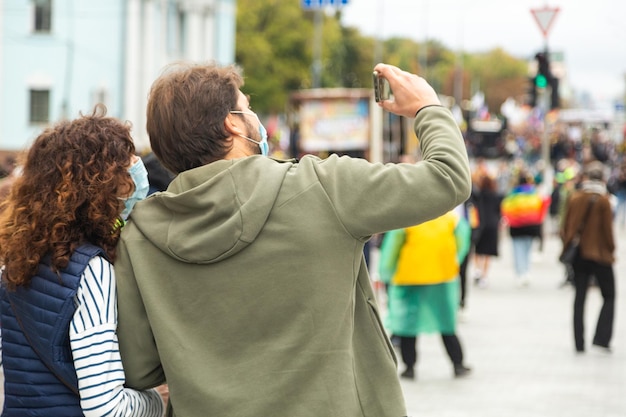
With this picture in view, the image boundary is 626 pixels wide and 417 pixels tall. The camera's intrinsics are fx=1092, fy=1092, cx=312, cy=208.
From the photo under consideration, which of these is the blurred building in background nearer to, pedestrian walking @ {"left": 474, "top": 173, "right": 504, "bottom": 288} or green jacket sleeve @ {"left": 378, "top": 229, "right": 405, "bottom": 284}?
pedestrian walking @ {"left": 474, "top": 173, "right": 504, "bottom": 288}

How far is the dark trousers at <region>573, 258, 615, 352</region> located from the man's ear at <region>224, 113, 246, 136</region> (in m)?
8.91

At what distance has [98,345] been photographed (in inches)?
100

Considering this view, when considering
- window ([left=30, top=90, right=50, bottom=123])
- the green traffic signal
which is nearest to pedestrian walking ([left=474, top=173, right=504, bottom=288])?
the green traffic signal

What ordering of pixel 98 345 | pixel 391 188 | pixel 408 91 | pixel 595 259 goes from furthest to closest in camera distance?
pixel 595 259, pixel 408 91, pixel 98 345, pixel 391 188

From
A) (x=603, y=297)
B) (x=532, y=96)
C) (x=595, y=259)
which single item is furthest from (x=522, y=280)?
(x=532, y=96)

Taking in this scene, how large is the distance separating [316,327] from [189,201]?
0.41 metres

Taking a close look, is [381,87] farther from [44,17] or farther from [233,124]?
[44,17]

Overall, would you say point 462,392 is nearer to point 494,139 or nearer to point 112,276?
point 112,276

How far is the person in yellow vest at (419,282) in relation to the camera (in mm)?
9430

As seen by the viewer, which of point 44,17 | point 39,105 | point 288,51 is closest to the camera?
point 39,105

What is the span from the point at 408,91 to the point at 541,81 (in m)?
21.5

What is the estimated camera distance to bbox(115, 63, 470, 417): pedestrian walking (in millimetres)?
2449

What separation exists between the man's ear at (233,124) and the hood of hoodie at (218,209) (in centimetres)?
11

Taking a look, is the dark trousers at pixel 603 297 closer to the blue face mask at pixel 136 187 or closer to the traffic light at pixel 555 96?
the blue face mask at pixel 136 187
